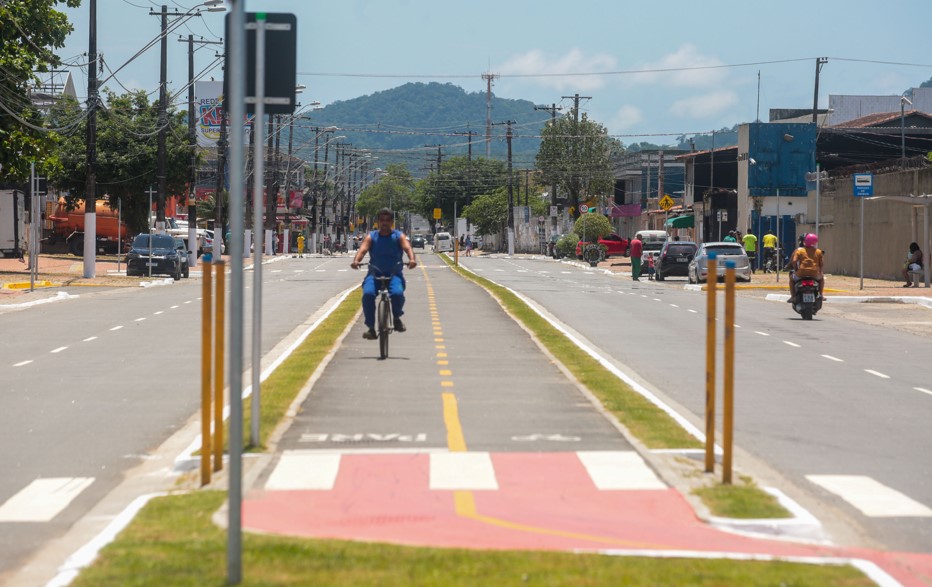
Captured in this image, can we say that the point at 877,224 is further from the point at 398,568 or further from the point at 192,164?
the point at 398,568

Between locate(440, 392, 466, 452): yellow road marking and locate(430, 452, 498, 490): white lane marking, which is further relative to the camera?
locate(440, 392, 466, 452): yellow road marking

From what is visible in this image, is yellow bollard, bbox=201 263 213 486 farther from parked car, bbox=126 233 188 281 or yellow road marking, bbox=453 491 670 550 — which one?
parked car, bbox=126 233 188 281

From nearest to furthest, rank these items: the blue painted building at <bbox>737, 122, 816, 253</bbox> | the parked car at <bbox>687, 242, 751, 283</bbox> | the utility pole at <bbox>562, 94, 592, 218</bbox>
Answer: the parked car at <bbox>687, 242, 751, 283</bbox>
the blue painted building at <bbox>737, 122, 816, 253</bbox>
the utility pole at <bbox>562, 94, 592, 218</bbox>

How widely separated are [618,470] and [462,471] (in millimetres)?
1092

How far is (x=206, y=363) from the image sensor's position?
904cm

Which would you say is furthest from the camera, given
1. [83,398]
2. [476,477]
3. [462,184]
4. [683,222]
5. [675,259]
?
[462,184]

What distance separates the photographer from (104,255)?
248 ft

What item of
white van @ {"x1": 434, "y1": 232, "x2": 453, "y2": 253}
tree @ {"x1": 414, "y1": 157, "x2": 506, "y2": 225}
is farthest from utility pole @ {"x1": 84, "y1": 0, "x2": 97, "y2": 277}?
tree @ {"x1": 414, "y1": 157, "x2": 506, "y2": 225}

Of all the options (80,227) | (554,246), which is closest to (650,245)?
(554,246)

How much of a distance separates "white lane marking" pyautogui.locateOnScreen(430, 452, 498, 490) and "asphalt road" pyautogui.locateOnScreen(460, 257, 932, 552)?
204 centimetres

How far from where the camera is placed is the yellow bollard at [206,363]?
894 cm

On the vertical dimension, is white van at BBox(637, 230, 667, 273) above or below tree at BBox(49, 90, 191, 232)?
below

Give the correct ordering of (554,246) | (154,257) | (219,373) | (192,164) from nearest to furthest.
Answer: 1. (219,373)
2. (154,257)
3. (192,164)
4. (554,246)

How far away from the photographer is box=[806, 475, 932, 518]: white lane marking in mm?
8711
